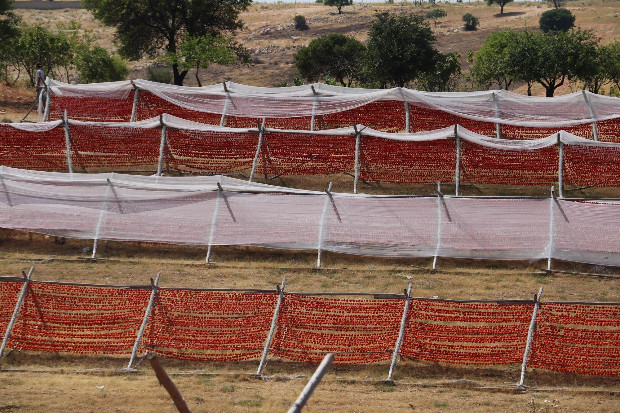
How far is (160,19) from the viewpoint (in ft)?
169

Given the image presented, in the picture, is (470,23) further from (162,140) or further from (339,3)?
(162,140)

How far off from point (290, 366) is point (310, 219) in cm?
646

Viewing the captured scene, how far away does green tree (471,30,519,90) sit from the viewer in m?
46.7

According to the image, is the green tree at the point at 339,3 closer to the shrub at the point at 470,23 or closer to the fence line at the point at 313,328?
the shrub at the point at 470,23

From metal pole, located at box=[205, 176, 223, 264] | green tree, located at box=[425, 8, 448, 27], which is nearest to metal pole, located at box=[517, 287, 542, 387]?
metal pole, located at box=[205, 176, 223, 264]

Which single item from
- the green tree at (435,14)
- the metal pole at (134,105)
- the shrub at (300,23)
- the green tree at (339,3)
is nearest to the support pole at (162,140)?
the metal pole at (134,105)

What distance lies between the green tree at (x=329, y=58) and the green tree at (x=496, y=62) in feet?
25.9

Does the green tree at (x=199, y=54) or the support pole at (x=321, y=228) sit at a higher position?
the green tree at (x=199, y=54)

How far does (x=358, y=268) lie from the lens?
2286 centimetres

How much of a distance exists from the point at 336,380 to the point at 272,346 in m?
1.60

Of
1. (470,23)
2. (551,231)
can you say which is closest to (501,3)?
(470,23)

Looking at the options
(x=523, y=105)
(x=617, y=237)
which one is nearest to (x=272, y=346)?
(x=617, y=237)

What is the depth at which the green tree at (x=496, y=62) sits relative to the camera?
153 feet

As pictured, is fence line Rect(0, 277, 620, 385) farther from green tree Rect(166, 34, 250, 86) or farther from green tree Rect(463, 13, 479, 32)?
green tree Rect(463, 13, 479, 32)
